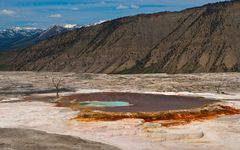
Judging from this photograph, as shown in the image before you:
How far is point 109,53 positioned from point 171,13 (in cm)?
3607

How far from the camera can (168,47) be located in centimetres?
17550

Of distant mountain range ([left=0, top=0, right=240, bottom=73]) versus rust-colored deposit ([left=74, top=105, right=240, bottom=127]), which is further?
distant mountain range ([left=0, top=0, right=240, bottom=73])

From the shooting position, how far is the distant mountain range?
161250 mm

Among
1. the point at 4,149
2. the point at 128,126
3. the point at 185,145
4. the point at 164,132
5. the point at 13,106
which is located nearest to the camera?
the point at 4,149

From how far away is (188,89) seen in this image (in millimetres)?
72312

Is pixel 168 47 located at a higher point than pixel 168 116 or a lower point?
higher

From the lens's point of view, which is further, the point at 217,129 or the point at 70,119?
the point at 70,119

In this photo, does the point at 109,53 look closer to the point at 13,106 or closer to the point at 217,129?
the point at 13,106

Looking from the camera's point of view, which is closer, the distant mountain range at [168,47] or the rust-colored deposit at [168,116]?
the rust-colored deposit at [168,116]

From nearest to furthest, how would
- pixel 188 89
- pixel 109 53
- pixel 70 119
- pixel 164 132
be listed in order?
1. pixel 164 132
2. pixel 70 119
3. pixel 188 89
4. pixel 109 53

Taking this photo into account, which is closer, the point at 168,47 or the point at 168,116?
the point at 168,116

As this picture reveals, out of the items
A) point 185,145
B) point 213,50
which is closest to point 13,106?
point 185,145

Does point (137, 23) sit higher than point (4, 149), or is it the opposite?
point (137, 23)

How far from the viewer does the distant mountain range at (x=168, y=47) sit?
6348 inches
